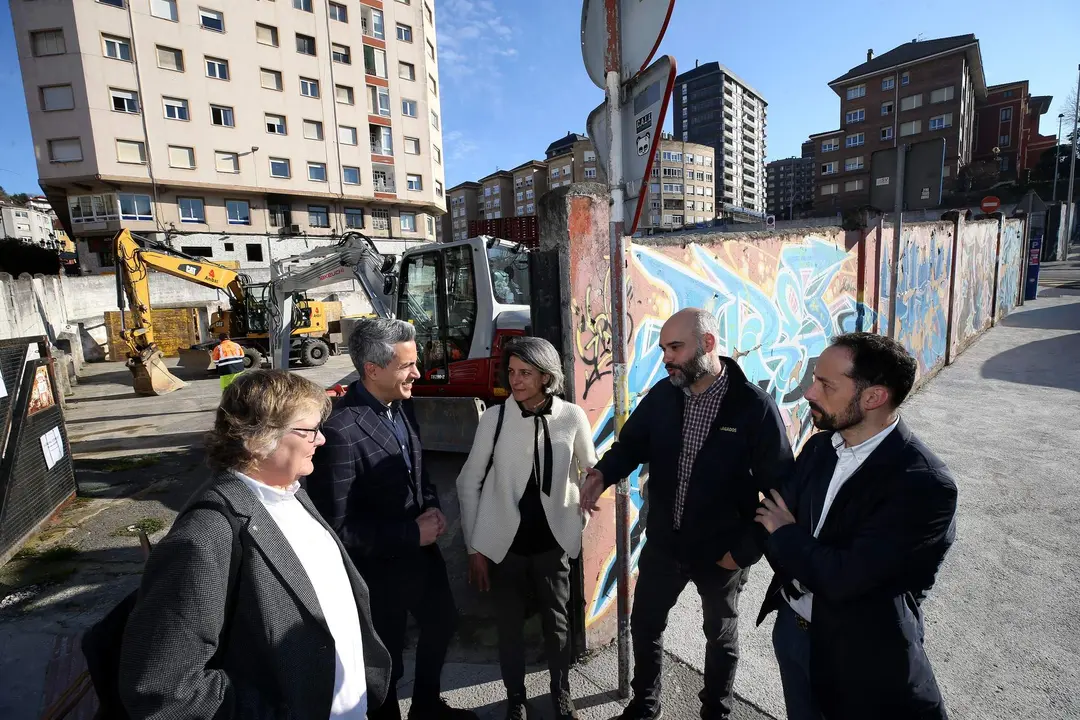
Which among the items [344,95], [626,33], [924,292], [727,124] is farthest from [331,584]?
[727,124]

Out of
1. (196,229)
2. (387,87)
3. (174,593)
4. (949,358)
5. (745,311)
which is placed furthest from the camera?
(387,87)

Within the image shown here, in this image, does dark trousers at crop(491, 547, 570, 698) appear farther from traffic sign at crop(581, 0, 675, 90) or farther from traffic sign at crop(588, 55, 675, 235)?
traffic sign at crop(581, 0, 675, 90)

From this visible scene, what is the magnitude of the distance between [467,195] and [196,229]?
228 ft

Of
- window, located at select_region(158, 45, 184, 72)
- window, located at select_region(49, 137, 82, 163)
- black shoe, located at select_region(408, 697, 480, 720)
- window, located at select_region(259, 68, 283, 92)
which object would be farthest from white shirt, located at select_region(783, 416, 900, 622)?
window, located at select_region(259, 68, 283, 92)

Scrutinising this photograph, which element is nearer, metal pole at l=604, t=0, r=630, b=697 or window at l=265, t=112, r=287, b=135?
metal pole at l=604, t=0, r=630, b=697

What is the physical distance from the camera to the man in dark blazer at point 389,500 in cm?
212

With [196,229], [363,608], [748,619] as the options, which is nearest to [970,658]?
[748,619]

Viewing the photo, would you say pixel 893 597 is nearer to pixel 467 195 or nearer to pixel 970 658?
pixel 970 658

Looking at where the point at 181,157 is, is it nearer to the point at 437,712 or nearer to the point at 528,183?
the point at 437,712

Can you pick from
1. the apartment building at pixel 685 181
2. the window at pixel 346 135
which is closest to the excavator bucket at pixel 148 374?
the window at pixel 346 135

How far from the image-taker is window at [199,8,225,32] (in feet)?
95.9

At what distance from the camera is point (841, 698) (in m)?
1.75

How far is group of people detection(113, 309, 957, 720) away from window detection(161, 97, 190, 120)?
34.6 m

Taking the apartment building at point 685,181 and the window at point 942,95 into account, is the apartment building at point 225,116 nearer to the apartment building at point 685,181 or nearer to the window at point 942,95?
the window at point 942,95
